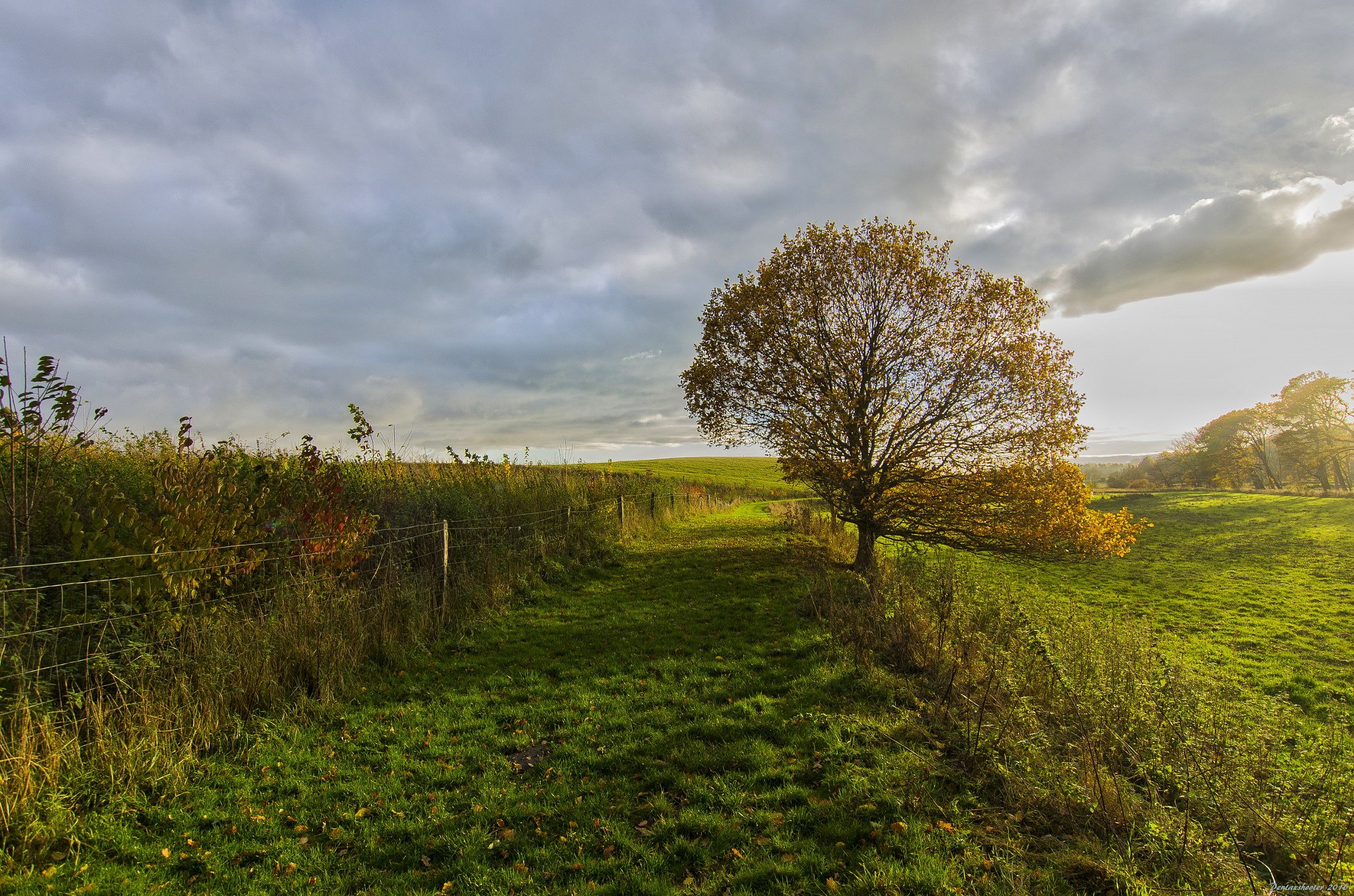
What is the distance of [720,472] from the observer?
222 feet

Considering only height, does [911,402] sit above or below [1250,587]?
above

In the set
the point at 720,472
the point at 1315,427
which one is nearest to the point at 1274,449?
the point at 1315,427

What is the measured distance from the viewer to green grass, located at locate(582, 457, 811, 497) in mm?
54844

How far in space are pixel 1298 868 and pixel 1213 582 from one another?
2066 cm

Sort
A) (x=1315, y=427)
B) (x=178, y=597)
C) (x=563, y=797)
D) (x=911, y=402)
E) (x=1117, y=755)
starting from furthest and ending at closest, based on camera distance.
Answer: (x=1315, y=427) → (x=911, y=402) → (x=178, y=597) → (x=1117, y=755) → (x=563, y=797)

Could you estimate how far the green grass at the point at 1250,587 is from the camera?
10.4m

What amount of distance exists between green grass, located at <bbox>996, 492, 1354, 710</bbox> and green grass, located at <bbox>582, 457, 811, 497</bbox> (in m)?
26.1

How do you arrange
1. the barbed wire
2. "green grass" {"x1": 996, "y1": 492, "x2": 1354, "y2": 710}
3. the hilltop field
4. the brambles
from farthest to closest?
"green grass" {"x1": 996, "y1": 492, "x2": 1354, "y2": 710} → the barbed wire → the brambles → the hilltop field

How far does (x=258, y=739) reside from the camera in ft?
16.7

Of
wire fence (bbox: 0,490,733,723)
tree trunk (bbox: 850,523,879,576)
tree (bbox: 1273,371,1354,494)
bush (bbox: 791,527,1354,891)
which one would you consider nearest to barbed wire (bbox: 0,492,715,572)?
wire fence (bbox: 0,490,733,723)

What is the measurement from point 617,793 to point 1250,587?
23340 millimetres

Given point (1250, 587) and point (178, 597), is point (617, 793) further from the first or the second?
point (1250, 587)

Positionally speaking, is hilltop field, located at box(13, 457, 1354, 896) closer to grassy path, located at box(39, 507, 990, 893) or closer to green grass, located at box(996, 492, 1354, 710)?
grassy path, located at box(39, 507, 990, 893)

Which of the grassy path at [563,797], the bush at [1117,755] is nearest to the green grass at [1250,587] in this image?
the bush at [1117,755]
